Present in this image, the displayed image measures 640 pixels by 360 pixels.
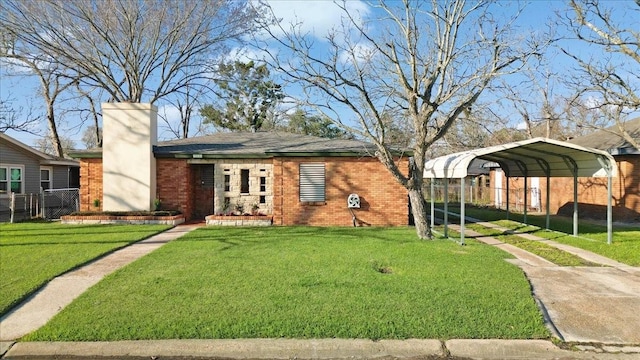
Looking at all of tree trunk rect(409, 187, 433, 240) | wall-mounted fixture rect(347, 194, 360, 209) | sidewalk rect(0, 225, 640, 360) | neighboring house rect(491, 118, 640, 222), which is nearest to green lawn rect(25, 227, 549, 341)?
sidewalk rect(0, 225, 640, 360)

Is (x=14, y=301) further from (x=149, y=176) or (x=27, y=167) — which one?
(x=27, y=167)

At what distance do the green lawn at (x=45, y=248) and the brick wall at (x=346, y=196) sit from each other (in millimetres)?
3889

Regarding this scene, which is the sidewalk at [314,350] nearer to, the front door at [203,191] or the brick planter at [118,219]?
the brick planter at [118,219]

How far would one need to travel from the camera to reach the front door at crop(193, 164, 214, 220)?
15.8m

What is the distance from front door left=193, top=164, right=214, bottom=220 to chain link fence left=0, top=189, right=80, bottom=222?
540 centimetres

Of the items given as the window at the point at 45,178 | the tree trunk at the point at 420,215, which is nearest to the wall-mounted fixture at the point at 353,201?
the tree trunk at the point at 420,215

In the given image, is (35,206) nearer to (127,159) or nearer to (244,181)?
(127,159)

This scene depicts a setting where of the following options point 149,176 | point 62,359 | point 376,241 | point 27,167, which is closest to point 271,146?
point 149,176

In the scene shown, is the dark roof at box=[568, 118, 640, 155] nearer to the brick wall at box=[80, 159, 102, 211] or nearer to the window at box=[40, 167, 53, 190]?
the brick wall at box=[80, 159, 102, 211]

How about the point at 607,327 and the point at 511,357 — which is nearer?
the point at 511,357

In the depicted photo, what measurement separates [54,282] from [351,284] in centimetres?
462

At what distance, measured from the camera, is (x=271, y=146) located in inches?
616

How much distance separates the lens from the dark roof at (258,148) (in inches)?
548

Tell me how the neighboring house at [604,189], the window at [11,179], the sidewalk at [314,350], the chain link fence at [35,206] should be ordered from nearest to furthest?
the sidewalk at [314,350] < the chain link fence at [35,206] < the neighboring house at [604,189] < the window at [11,179]
